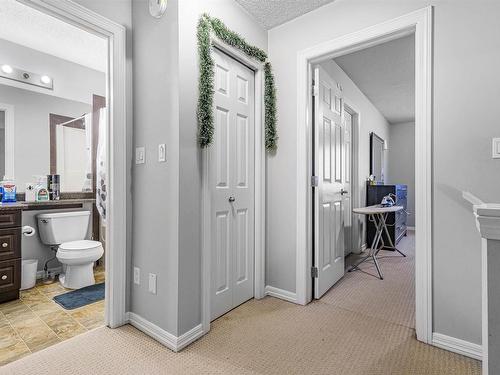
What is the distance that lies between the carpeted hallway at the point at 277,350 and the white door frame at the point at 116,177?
25 centimetres

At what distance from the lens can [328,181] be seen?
260cm

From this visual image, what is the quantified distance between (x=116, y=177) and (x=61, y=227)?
1.59 metres

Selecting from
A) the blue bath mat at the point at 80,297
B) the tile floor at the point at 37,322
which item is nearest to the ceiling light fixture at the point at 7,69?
the tile floor at the point at 37,322

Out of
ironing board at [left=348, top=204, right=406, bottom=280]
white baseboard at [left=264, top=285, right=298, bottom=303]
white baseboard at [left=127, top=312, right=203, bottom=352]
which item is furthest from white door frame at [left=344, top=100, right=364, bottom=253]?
white baseboard at [left=127, top=312, right=203, bottom=352]

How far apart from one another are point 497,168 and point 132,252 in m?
2.35

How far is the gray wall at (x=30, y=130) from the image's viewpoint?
2.85 meters

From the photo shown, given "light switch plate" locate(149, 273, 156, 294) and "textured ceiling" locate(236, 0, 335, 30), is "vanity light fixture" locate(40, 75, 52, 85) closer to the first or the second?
"textured ceiling" locate(236, 0, 335, 30)

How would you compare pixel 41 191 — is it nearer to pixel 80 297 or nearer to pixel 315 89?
pixel 80 297

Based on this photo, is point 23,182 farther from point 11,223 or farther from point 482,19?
point 482,19

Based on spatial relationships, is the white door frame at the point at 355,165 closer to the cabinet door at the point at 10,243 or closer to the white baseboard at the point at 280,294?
the white baseboard at the point at 280,294

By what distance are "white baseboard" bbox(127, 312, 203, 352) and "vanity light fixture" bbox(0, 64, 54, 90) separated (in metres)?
2.81

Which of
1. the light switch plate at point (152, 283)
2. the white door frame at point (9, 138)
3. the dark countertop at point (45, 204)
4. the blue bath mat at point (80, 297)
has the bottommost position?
the blue bath mat at point (80, 297)

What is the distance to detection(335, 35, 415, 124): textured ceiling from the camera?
2.97 meters

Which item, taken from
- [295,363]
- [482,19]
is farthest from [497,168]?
[295,363]
